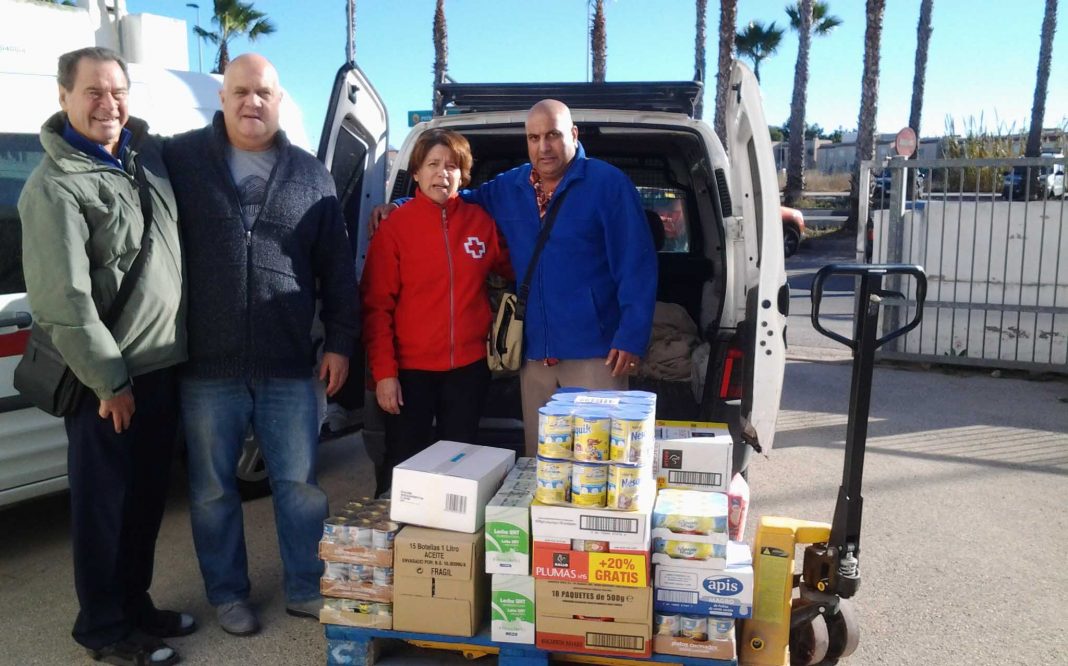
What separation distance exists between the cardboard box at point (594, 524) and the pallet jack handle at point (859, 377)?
26.6 inches

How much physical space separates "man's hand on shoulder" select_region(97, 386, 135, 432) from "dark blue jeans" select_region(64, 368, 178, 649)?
0.19 ft

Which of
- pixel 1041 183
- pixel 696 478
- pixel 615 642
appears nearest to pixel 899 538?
pixel 696 478

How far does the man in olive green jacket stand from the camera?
270 centimetres

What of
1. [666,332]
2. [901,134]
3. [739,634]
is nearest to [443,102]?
[666,332]

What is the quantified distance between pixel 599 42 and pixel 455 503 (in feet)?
90.8

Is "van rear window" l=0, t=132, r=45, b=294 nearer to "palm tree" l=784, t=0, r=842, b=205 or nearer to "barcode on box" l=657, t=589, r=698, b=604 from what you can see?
"barcode on box" l=657, t=589, r=698, b=604

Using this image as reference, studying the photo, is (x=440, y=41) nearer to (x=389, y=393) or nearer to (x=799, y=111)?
(x=799, y=111)

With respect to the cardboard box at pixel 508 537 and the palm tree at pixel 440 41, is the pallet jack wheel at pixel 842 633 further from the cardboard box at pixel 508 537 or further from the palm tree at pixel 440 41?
the palm tree at pixel 440 41

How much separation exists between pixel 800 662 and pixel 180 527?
3.07 m

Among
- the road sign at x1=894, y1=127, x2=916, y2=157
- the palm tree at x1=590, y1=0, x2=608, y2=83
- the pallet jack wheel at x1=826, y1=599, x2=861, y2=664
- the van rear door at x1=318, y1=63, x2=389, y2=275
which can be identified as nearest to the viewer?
the pallet jack wheel at x1=826, y1=599, x2=861, y2=664

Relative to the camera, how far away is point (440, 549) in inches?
115

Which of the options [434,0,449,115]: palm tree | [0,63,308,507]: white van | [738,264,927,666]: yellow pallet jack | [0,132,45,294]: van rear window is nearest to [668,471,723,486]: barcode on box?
[738,264,927,666]: yellow pallet jack

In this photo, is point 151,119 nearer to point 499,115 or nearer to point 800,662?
point 499,115

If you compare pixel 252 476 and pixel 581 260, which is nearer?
pixel 581 260
